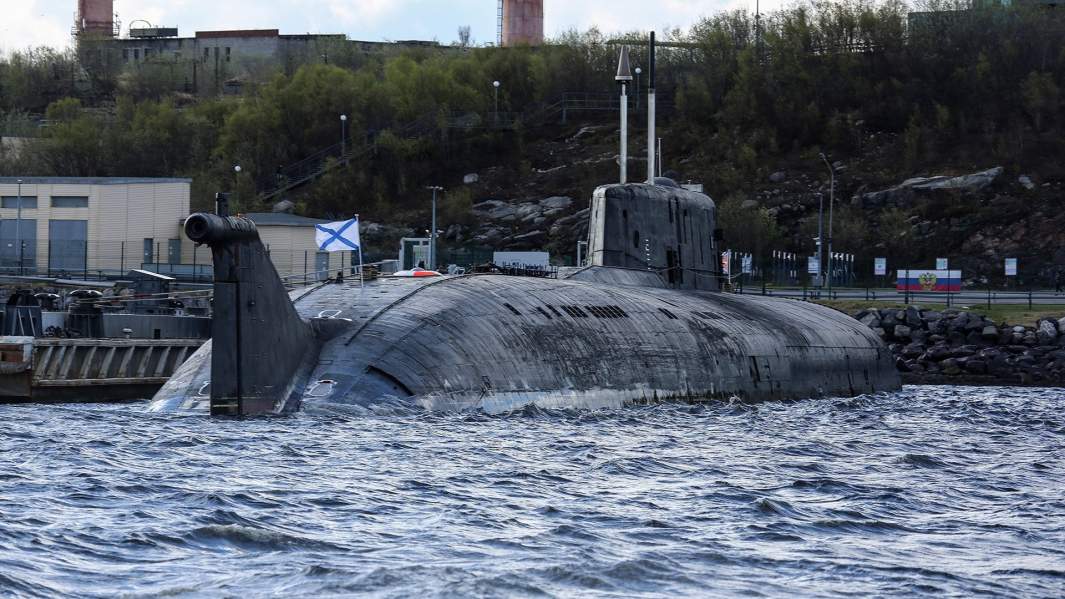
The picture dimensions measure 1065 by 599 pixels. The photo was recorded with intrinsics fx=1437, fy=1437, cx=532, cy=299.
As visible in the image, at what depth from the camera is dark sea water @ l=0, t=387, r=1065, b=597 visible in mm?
11867

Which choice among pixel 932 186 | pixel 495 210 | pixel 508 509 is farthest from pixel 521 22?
pixel 508 509

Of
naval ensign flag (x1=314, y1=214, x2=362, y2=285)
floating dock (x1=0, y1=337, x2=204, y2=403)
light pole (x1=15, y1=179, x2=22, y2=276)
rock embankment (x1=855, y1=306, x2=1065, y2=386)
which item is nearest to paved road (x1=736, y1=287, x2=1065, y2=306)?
rock embankment (x1=855, y1=306, x2=1065, y2=386)

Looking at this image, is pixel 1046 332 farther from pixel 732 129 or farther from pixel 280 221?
pixel 732 129

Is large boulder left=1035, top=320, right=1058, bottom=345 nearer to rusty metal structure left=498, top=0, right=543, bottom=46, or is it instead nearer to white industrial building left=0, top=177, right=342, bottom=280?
white industrial building left=0, top=177, right=342, bottom=280

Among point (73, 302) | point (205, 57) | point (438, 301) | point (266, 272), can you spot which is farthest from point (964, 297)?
point (205, 57)

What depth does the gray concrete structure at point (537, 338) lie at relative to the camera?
20.9m

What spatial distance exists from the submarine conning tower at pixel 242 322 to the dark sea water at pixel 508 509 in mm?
532

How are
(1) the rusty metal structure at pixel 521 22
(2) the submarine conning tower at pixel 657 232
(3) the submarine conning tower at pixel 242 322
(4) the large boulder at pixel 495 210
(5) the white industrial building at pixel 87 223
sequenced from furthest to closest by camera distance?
1. (1) the rusty metal structure at pixel 521 22
2. (4) the large boulder at pixel 495 210
3. (5) the white industrial building at pixel 87 223
4. (2) the submarine conning tower at pixel 657 232
5. (3) the submarine conning tower at pixel 242 322

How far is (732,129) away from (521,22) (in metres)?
31.8

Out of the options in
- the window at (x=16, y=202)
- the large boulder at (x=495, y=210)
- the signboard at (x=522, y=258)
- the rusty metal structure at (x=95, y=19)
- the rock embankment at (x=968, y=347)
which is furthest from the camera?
the rusty metal structure at (x=95, y=19)

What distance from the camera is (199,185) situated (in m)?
87.6

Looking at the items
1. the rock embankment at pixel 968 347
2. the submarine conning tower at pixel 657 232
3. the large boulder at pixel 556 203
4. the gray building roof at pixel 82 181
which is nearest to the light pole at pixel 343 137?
the large boulder at pixel 556 203

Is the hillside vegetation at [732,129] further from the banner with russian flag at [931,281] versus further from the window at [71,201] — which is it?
the window at [71,201]

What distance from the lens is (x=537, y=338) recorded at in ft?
81.0
